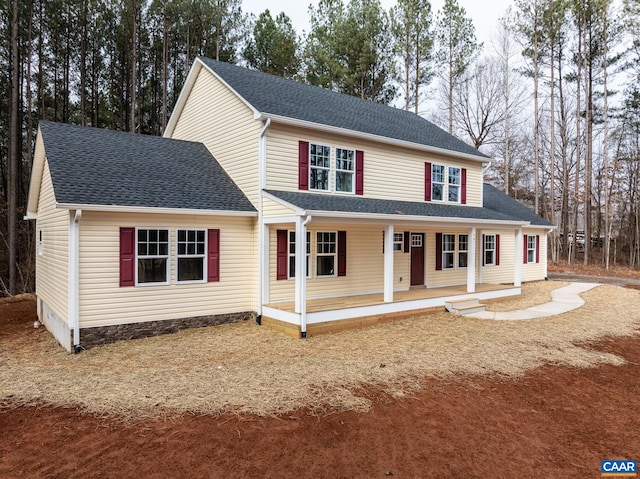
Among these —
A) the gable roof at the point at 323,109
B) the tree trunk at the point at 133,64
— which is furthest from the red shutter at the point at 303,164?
the tree trunk at the point at 133,64

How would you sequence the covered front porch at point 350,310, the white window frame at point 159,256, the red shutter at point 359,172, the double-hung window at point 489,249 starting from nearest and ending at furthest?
the white window frame at point 159,256
the covered front porch at point 350,310
the red shutter at point 359,172
the double-hung window at point 489,249

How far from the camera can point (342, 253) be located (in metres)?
11.5

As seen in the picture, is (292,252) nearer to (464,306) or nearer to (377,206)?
(377,206)

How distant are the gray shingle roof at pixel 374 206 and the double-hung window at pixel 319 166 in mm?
348

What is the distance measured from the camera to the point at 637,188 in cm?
2881

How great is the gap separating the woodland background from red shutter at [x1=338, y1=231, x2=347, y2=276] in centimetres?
1467

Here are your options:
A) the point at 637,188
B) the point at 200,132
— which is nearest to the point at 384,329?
the point at 200,132

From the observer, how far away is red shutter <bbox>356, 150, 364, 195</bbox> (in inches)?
457

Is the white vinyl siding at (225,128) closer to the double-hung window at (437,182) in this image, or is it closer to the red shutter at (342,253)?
the red shutter at (342,253)

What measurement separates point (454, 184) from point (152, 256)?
10.7 meters

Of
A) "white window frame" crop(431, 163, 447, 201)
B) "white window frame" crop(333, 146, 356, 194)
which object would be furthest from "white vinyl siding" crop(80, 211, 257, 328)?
"white window frame" crop(431, 163, 447, 201)

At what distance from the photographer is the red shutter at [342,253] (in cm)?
1145

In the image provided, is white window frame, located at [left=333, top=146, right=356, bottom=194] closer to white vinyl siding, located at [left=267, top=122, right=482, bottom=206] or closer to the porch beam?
white vinyl siding, located at [left=267, top=122, right=482, bottom=206]

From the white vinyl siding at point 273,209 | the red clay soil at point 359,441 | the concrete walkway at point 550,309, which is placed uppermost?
the white vinyl siding at point 273,209
